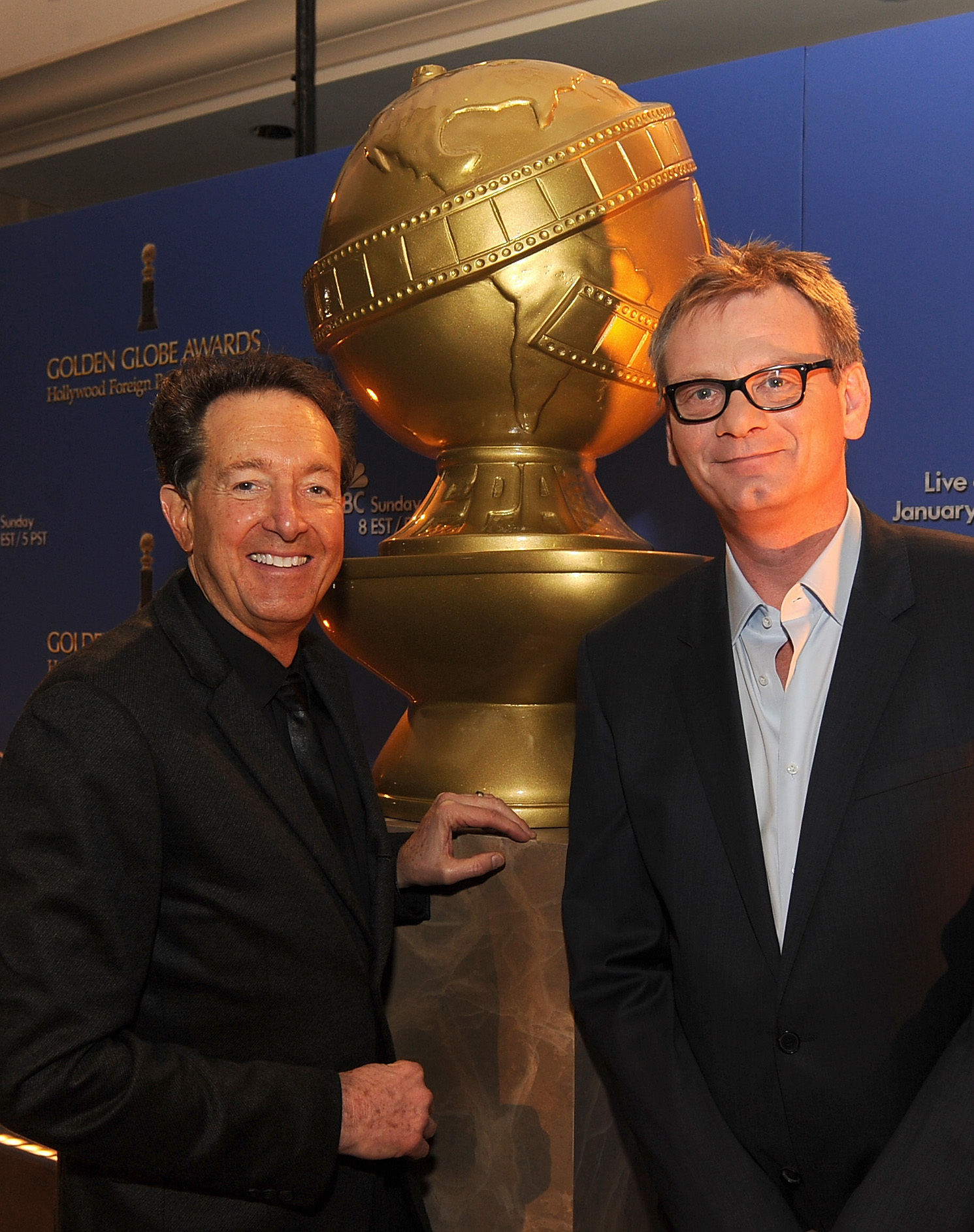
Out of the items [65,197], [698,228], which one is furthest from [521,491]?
[65,197]

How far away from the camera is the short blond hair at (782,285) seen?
1.14m

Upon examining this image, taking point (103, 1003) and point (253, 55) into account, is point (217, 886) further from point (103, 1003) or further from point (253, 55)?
point (253, 55)

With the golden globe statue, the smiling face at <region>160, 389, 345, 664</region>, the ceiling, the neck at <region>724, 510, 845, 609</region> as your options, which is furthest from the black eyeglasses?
the ceiling

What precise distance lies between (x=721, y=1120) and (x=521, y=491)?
76 centimetres

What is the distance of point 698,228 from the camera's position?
1.49 metres

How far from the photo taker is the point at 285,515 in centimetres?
125

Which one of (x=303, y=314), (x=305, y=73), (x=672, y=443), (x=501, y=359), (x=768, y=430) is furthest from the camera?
(x=303, y=314)

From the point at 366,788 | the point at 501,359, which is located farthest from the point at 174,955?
the point at 501,359

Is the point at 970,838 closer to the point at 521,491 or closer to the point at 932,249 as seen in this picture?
the point at 521,491

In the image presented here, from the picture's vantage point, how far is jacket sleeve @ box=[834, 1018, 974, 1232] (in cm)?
98

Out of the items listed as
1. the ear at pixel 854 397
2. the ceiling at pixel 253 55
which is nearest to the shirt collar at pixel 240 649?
the ear at pixel 854 397

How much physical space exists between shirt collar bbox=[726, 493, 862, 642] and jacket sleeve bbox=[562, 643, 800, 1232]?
0.57 feet

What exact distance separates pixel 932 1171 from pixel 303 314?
251 centimetres

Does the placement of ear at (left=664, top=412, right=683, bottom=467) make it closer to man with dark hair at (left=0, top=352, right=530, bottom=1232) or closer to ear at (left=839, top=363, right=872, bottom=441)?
ear at (left=839, top=363, right=872, bottom=441)
